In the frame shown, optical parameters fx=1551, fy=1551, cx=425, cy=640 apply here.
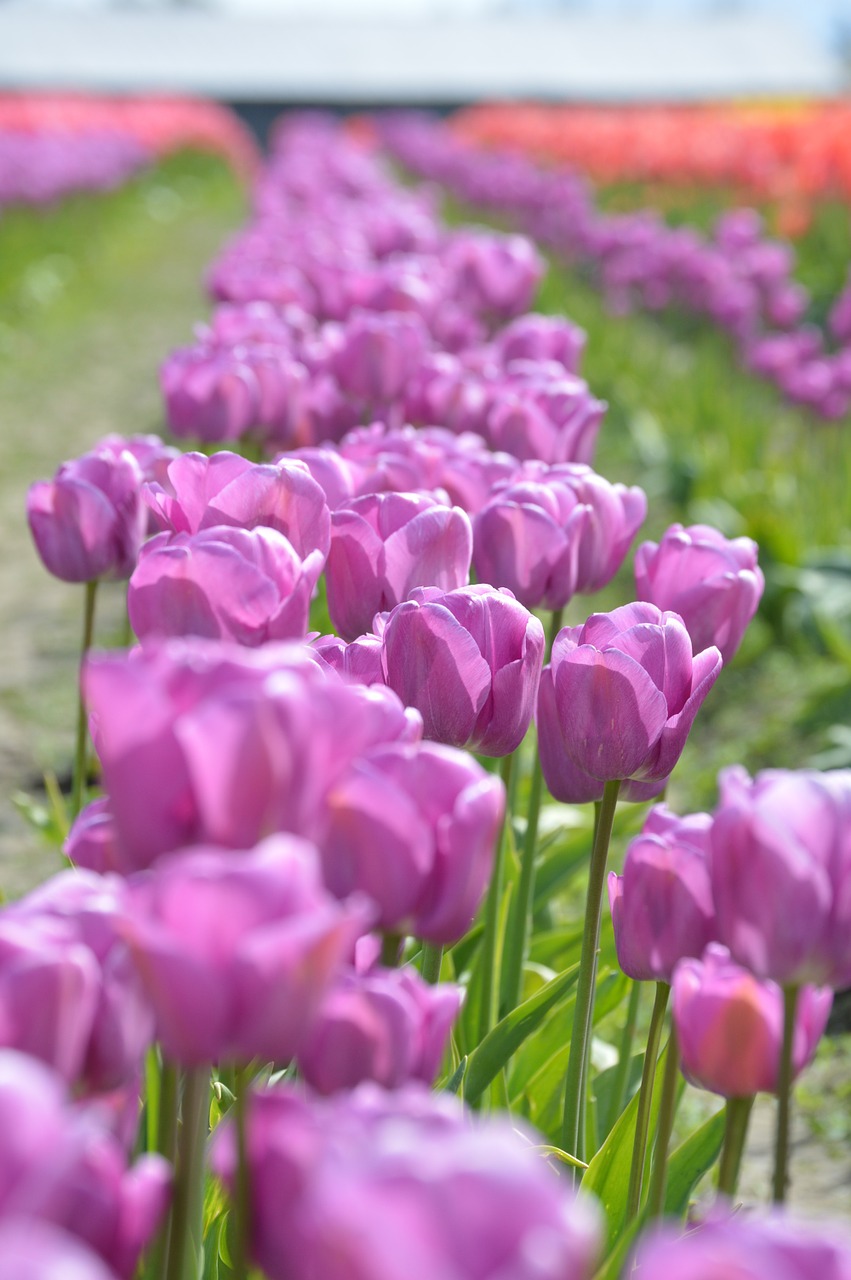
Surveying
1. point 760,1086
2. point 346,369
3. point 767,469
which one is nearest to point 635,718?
point 760,1086

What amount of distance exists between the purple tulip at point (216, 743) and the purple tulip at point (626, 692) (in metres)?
0.41

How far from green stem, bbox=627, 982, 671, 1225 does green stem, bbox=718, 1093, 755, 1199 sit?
0.24m

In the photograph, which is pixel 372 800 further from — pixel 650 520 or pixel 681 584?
pixel 650 520

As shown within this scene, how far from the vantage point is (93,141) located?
63.9 ft

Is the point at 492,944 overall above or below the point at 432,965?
below

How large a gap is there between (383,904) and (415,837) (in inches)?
1.7

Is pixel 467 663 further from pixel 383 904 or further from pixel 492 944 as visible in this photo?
pixel 492 944

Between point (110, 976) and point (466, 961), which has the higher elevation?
point (110, 976)

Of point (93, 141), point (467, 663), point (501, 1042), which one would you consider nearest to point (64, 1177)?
point (467, 663)

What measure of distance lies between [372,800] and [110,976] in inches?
5.5

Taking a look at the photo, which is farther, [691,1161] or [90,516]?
[90,516]

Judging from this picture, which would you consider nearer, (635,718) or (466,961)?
(635,718)

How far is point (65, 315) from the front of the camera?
11.2 m

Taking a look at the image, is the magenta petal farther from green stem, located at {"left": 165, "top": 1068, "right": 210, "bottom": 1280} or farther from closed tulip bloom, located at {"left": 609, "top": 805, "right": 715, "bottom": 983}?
green stem, located at {"left": 165, "top": 1068, "right": 210, "bottom": 1280}
